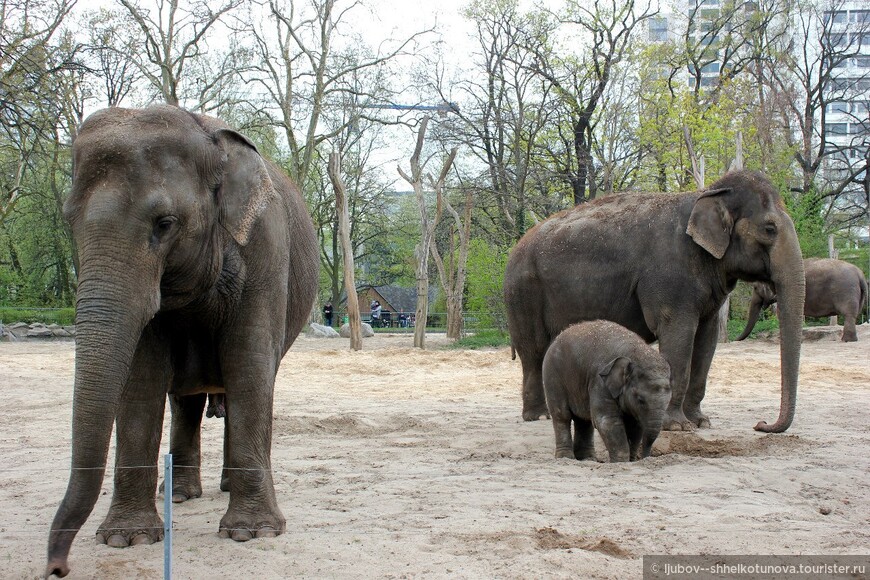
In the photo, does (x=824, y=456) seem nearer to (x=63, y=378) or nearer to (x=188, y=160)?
(x=188, y=160)

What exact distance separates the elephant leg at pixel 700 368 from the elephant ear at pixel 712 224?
988 mm

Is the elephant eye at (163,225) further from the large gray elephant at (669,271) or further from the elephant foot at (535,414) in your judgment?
the elephant foot at (535,414)

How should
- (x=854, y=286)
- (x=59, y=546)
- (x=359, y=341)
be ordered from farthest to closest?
(x=359, y=341) → (x=854, y=286) → (x=59, y=546)

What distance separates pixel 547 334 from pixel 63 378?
8.88 meters

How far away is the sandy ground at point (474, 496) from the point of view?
437 cm

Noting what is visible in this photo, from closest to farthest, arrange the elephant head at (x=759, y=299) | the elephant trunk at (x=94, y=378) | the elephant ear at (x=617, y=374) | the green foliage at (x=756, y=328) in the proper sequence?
1. the elephant trunk at (x=94, y=378)
2. the elephant ear at (x=617, y=374)
3. the elephant head at (x=759, y=299)
4. the green foliage at (x=756, y=328)

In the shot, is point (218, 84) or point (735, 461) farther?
point (218, 84)

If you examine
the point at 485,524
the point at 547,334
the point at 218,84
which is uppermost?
the point at 218,84

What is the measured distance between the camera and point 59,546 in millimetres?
Result: 3750

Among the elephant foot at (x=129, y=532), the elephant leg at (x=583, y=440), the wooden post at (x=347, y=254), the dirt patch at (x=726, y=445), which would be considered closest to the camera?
the elephant foot at (x=129, y=532)

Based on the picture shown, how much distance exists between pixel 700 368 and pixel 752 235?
1.62m

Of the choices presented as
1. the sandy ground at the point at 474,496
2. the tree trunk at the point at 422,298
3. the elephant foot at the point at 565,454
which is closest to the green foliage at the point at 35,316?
the tree trunk at the point at 422,298

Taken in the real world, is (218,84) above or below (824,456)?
above

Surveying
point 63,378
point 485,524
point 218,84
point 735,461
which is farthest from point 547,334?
point 218,84
